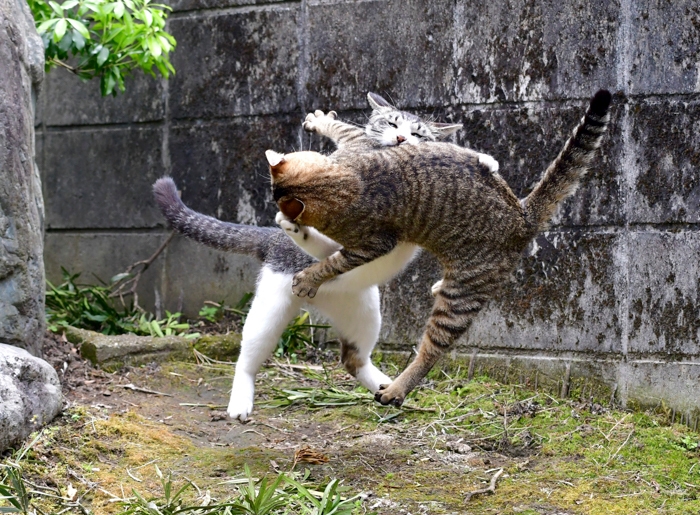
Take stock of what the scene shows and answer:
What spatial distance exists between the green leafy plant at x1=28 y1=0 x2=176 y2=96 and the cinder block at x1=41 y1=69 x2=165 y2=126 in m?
0.43

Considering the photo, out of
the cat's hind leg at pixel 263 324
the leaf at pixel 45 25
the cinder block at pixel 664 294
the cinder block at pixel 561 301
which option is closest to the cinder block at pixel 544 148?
the cinder block at pixel 561 301

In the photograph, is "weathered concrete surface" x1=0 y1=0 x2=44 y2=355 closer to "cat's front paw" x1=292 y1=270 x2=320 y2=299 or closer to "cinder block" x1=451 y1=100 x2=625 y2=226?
"cat's front paw" x1=292 y1=270 x2=320 y2=299

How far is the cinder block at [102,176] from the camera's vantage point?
594 cm

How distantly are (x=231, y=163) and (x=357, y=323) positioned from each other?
201 cm

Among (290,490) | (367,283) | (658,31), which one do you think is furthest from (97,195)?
(658,31)

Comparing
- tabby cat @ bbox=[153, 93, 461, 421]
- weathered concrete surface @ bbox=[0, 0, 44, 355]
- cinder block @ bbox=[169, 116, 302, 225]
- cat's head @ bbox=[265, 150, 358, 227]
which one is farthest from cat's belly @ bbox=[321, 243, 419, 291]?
cinder block @ bbox=[169, 116, 302, 225]

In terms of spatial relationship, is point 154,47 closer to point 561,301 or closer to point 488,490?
point 561,301

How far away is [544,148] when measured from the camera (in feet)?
15.6

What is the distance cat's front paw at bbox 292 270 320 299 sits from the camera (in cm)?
347

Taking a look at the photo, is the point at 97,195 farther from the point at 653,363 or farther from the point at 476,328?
the point at 653,363

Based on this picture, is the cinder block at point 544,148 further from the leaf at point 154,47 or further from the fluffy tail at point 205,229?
the leaf at point 154,47

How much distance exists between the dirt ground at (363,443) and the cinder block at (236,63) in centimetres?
187

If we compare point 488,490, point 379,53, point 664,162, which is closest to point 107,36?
point 379,53

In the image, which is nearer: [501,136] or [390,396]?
[390,396]
